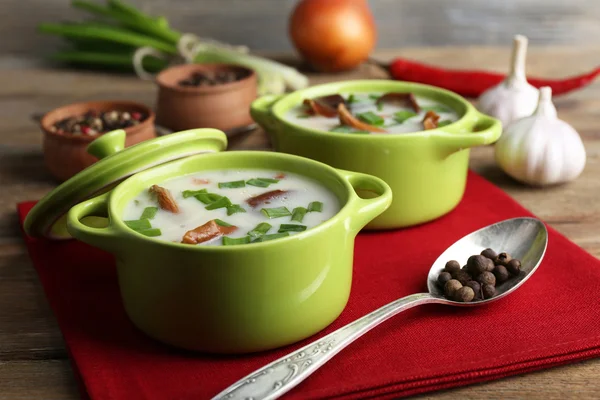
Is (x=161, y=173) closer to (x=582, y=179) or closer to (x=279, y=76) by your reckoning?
(x=582, y=179)

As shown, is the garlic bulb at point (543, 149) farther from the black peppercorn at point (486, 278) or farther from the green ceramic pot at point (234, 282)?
the green ceramic pot at point (234, 282)

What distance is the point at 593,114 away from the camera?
240cm

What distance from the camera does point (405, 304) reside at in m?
1.24

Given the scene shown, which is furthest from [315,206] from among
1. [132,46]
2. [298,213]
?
[132,46]

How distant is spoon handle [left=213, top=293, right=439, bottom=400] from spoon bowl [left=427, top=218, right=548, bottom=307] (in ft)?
0.79

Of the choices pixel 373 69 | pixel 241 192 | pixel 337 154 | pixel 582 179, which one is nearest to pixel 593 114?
pixel 582 179

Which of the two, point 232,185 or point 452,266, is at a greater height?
point 232,185

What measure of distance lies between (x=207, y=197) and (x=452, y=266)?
44 centimetres

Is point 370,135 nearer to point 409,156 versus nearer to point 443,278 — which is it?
point 409,156

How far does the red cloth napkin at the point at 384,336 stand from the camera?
1.13 meters

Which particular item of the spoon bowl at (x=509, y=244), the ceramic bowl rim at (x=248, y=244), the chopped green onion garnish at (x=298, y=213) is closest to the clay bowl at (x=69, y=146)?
the ceramic bowl rim at (x=248, y=244)

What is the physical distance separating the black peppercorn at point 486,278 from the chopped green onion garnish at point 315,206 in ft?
0.95

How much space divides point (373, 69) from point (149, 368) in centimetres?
205

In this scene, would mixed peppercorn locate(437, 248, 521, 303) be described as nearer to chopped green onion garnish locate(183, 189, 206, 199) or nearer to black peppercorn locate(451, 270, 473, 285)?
black peppercorn locate(451, 270, 473, 285)
